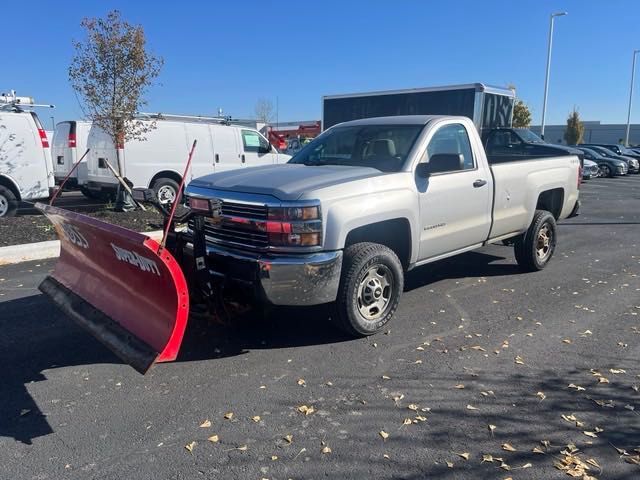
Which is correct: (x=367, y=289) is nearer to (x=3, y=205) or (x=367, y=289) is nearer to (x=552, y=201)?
(x=552, y=201)

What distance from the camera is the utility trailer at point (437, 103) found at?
1634cm

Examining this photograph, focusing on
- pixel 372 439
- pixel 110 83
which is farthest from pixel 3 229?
pixel 372 439

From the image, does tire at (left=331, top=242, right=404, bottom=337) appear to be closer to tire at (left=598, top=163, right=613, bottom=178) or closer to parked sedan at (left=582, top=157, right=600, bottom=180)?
parked sedan at (left=582, top=157, right=600, bottom=180)

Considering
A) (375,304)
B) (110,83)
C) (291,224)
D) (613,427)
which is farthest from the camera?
(110,83)

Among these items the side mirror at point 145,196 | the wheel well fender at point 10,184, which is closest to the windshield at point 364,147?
the side mirror at point 145,196

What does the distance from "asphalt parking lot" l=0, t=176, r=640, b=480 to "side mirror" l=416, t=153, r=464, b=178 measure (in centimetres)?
147

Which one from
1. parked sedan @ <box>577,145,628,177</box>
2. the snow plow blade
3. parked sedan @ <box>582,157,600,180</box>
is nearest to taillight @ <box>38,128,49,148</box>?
the snow plow blade

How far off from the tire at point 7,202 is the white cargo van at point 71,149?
2.42m

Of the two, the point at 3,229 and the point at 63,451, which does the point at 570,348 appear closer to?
the point at 63,451

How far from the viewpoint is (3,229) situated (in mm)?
8805

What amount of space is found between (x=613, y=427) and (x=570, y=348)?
1.34 metres

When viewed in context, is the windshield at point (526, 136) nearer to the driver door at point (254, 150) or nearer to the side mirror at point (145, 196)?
the driver door at point (254, 150)

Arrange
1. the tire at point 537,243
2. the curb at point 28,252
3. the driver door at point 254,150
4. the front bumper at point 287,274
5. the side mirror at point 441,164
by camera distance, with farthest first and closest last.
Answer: the driver door at point 254,150, the curb at point 28,252, the tire at point 537,243, the side mirror at point 441,164, the front bumper at point 287,274

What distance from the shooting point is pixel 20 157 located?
1017cm
